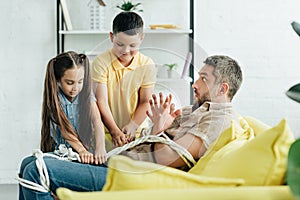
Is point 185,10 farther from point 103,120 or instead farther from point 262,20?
point 103,120

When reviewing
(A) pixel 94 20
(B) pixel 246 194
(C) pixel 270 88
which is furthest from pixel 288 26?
(B) pixel 246 194

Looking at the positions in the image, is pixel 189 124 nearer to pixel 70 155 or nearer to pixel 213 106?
pixel 213 106

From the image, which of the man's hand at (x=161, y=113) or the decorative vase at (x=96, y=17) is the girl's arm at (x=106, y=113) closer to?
the man's hand at (x=161, y=113)

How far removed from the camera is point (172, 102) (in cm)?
174

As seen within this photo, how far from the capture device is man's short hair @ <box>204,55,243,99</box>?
1829 millimetres

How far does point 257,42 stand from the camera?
3.76 metres

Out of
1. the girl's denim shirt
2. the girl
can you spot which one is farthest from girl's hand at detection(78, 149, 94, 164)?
the girl's denim shirt

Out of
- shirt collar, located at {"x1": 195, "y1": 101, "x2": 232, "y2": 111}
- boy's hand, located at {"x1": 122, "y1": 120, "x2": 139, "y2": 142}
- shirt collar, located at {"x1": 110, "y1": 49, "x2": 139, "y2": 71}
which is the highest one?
shirt collar, located at {"x1": 110, "y1": 49, "x2": 139, "y2": 71}

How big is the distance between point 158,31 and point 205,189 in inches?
99.1

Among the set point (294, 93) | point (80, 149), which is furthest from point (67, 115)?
point (294, 93)

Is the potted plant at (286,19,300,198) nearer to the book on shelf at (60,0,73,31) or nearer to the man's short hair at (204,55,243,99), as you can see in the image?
the man's short hair at (204,55,243,99)

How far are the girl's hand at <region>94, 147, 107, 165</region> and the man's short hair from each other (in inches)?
17.4

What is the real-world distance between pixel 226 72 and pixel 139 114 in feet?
1.13

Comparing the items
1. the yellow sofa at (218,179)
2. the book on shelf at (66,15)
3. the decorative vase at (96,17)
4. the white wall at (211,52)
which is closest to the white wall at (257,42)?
the white wall at (211,52)
